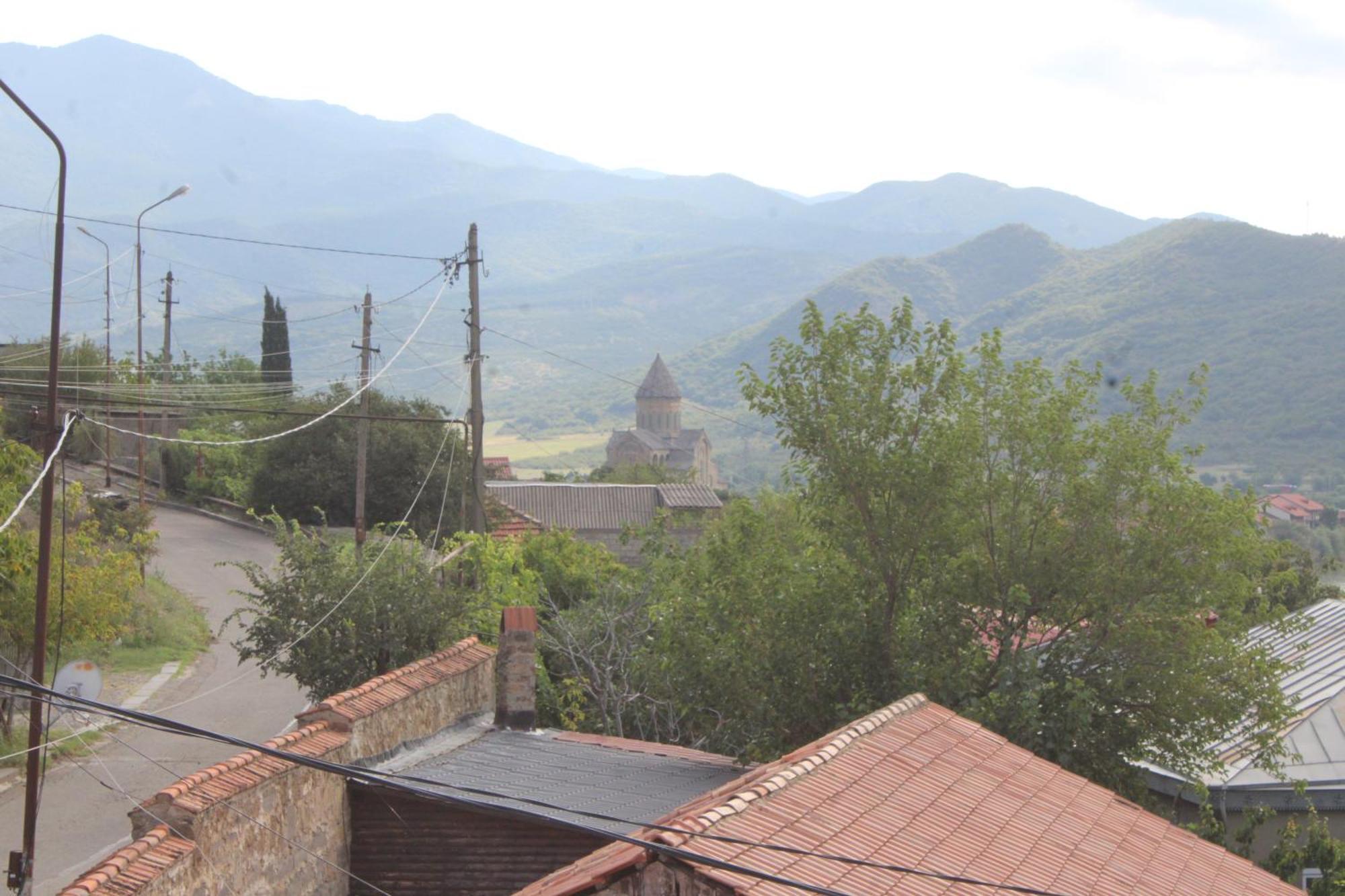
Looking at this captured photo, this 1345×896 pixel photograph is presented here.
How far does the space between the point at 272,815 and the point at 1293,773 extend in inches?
416

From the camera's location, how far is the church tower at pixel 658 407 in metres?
138

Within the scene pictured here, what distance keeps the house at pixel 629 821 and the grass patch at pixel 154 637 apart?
16.8 metres

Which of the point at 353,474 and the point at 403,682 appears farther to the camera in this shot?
the point at 353,474

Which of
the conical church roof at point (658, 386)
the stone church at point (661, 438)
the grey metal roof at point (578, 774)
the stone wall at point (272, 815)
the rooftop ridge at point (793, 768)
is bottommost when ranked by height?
the stone church at point (661, 438)

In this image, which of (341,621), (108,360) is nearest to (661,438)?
(108,360)

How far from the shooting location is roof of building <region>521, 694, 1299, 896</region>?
6645 millimetres

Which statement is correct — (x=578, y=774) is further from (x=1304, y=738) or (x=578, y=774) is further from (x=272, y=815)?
(x=1304, y=738)

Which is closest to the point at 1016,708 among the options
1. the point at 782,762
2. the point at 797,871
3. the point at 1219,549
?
the point at 1219,549

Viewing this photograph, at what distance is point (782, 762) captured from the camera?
8469 mm

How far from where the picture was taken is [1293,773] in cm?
1373

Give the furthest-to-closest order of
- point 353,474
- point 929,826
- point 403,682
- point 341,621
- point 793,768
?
point 353,474, point 341,621, point 403,682, point 793,768, point 929,826

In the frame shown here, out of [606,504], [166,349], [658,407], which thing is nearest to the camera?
[166,349]

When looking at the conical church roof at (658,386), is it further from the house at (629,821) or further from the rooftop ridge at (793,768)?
the rooftop ridge at (793,768)

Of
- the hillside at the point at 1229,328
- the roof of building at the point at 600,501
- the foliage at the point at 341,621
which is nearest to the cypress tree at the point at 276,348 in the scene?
the roof of building at the point at 600,501
